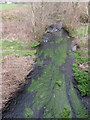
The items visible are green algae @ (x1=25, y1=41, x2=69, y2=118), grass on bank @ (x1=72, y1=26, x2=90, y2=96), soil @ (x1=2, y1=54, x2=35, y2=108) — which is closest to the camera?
green algae @ (x1=25, y1=41, x2=69, y2=118)

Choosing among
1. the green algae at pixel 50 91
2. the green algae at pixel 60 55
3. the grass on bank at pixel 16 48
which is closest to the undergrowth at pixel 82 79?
the green algae at pixel 50 91

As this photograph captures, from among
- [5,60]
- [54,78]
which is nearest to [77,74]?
[54,78]

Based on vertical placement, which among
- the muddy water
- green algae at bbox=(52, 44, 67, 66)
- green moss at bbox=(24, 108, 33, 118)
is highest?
green algae at bbox=(52, 44, 67, 66)

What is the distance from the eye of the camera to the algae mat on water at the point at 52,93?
4.60 m

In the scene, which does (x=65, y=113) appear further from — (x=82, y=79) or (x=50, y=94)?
(x=82, y=79)

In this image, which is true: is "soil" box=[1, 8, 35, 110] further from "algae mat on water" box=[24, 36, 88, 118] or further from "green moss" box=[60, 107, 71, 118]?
"green moss" box=[60, 107, 71, 118]

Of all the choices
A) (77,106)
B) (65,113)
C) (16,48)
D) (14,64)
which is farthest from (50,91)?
(16,48)

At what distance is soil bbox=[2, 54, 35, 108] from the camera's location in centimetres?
531

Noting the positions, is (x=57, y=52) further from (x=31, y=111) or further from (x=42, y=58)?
(x=31, y=111)

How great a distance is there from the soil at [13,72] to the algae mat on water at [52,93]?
0.75 m

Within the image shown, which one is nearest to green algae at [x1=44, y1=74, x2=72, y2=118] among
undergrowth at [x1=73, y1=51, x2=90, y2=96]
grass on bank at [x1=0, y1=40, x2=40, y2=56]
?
undergrowth at [x1=73, y1=51, x2=90, y2=96]

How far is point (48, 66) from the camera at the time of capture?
749 centimetres

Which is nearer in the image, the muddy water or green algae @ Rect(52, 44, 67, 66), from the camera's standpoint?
the muddy water

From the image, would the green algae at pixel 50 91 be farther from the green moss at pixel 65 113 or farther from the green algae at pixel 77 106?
the green algae at pixel 77 106
